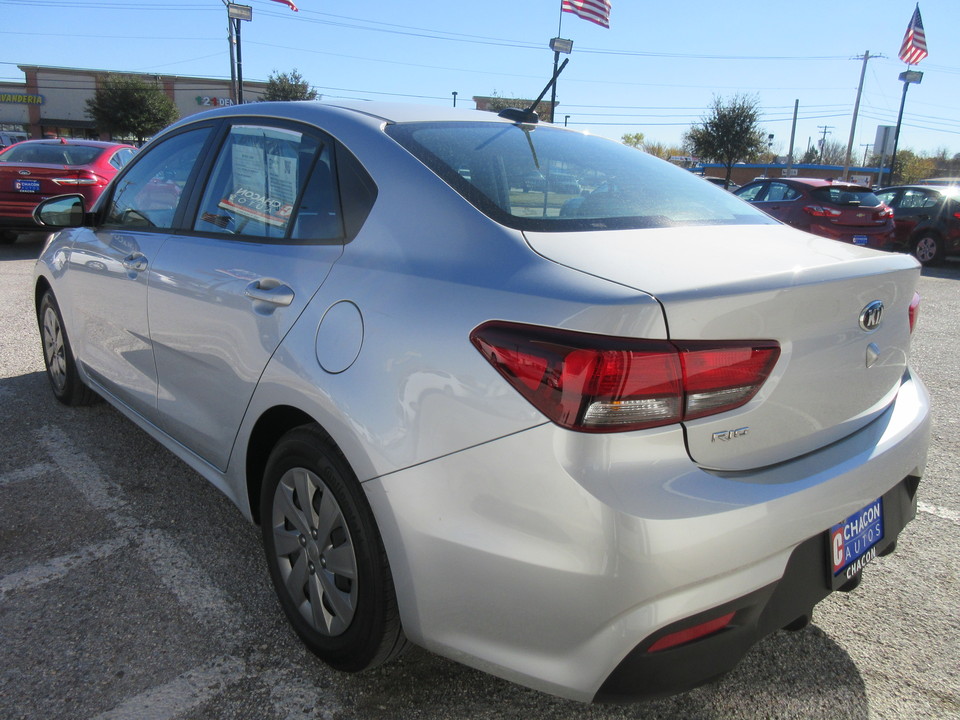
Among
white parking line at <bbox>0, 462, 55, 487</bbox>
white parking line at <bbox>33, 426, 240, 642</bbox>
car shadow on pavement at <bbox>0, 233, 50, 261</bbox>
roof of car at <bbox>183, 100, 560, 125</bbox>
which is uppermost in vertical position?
roof of car at <bbox>183, 100, 560, 125</bbox>

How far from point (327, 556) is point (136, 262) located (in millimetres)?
1659

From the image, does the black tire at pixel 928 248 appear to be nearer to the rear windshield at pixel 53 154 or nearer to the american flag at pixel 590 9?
the american flag at pixel 590 9

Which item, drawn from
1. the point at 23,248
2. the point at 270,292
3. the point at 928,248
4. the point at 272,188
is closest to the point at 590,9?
the point at 928,248

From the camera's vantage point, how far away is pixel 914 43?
24.0 metres

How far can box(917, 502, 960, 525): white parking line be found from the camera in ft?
10.4

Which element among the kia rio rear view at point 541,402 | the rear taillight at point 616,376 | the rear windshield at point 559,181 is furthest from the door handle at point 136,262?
the rear taillight at point 616,376

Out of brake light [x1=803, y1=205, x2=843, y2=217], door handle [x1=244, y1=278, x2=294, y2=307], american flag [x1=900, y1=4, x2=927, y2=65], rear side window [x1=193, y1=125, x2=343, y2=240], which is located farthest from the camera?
american flag [x1=900, y1=4, x2=927, y2=65]

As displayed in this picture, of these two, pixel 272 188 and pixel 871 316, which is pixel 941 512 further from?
pixel 272 188

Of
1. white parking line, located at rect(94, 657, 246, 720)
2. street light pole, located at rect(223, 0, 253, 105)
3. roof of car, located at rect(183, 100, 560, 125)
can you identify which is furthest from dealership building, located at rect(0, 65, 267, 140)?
white parking line, located at rect(94, 657, 246, 720)

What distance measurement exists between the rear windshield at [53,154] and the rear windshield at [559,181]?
989cm

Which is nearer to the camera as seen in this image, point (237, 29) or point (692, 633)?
point (692, 633)

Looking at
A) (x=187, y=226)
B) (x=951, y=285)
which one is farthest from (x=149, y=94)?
(x=187, y=226)

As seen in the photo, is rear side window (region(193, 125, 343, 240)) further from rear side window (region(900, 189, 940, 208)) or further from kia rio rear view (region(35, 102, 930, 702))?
rear side window (region(900, 189, 940, 208))

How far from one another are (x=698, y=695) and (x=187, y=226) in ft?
7.76
